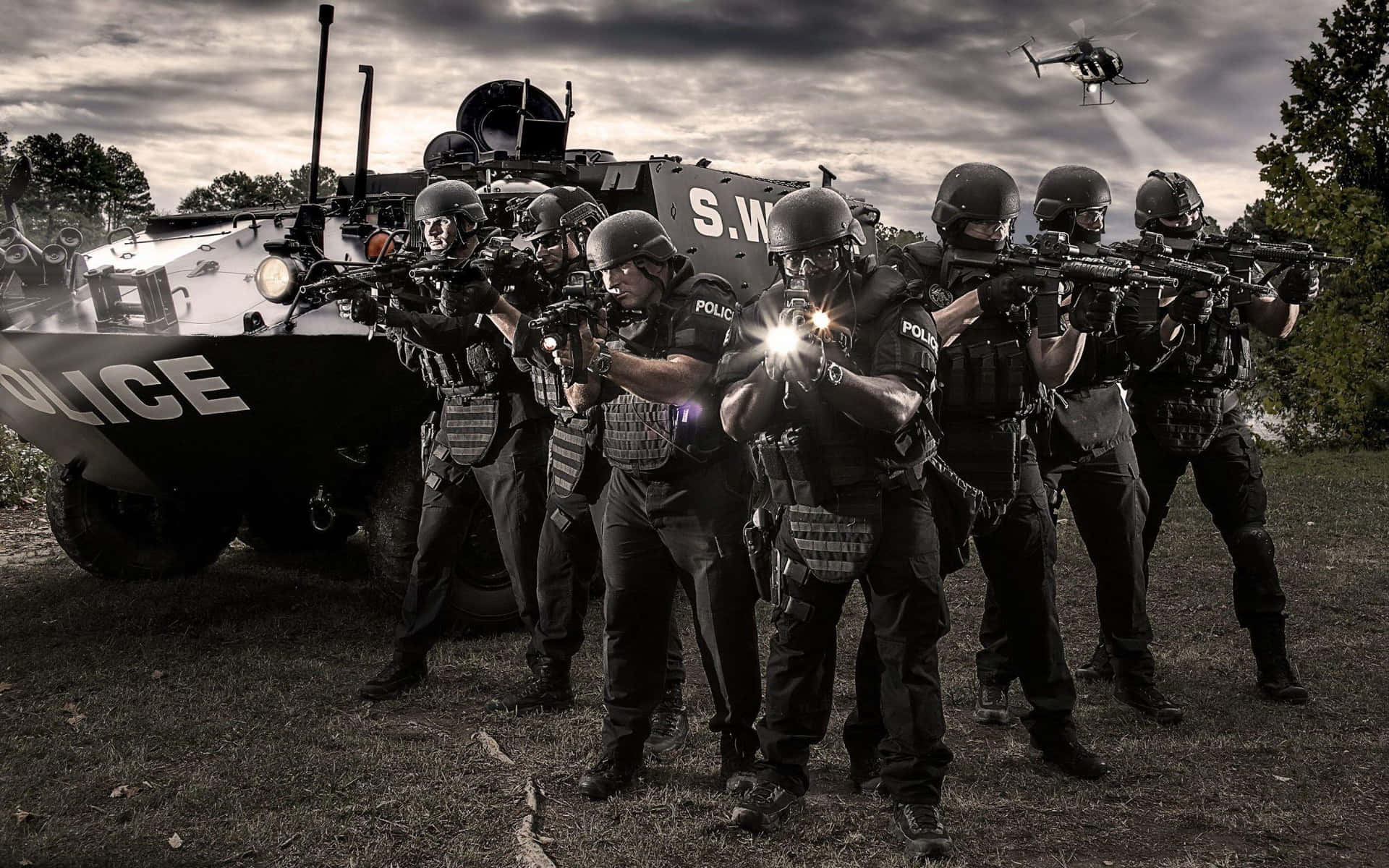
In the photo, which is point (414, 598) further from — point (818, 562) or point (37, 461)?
point (37, 461)

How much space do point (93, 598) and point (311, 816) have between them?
12.2 ft

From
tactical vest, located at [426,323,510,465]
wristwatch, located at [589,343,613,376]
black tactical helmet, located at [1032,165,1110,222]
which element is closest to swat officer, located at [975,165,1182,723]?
black tactical helmet, located at [1032,165,1110,222]

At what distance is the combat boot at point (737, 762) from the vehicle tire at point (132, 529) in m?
3.91

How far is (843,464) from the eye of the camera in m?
3.54

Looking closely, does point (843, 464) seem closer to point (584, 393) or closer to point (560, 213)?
point (584, 393)

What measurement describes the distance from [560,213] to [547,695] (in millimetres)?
1941

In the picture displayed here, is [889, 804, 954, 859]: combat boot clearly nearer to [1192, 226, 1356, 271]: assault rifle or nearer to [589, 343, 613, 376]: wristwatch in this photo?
[589, 343, 613, 376]: wristwatch

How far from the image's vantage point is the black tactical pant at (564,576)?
4.88m

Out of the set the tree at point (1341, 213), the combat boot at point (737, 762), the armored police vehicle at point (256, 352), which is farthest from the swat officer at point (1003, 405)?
the tree at point (1341, 213)

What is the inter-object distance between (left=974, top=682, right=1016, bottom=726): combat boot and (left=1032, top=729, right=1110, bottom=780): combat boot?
0.55 meters

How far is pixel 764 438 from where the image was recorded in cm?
361

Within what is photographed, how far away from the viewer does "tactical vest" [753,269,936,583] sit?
3.52 meters

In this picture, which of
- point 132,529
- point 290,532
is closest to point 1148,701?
point 290,532

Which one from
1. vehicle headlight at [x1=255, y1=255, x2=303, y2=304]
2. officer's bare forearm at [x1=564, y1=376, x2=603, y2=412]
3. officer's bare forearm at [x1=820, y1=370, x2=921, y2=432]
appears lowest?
officer's bare forearm at [x1=564, y1=376, x2=603, y2=412]
